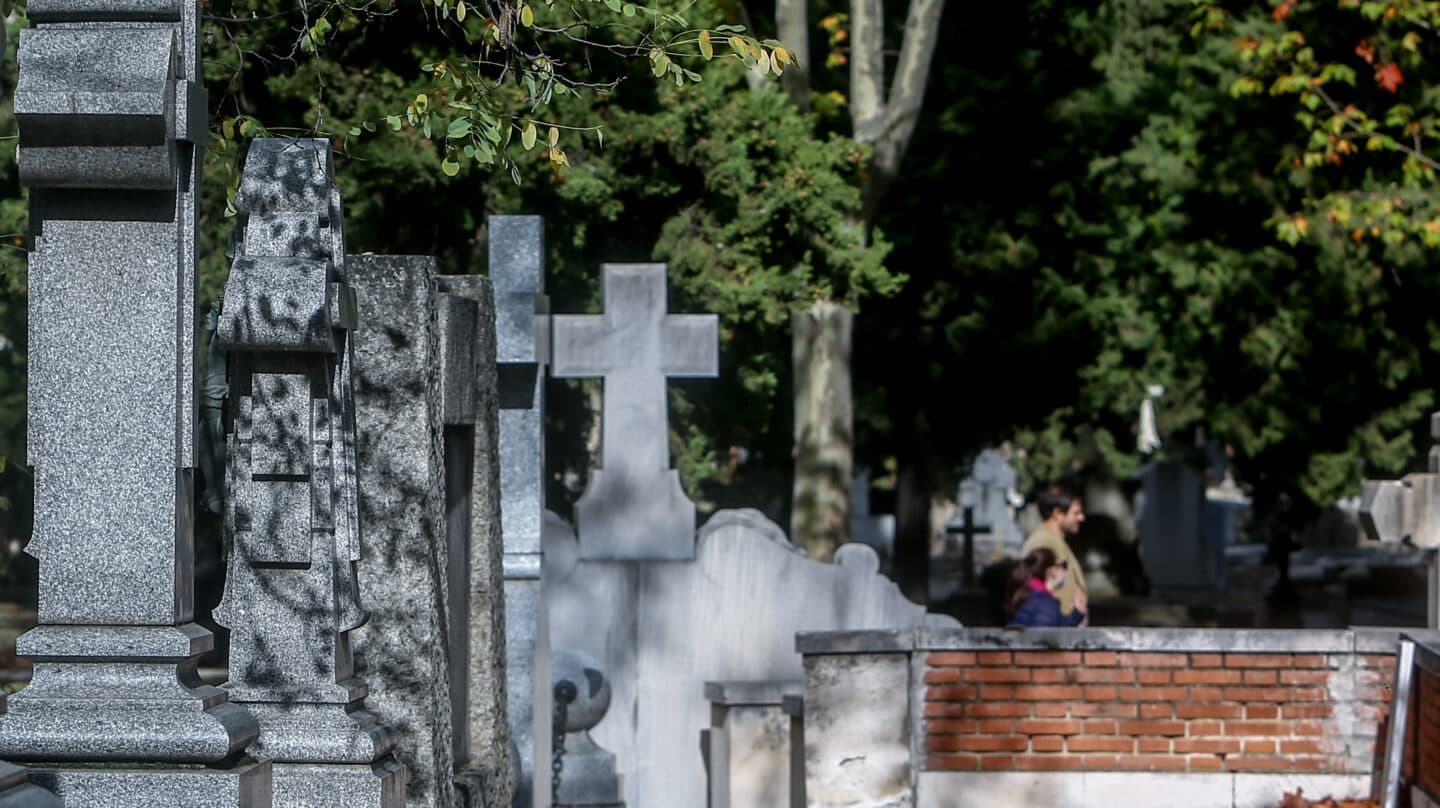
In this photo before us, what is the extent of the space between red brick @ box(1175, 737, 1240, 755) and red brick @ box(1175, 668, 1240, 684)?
26 centimetres

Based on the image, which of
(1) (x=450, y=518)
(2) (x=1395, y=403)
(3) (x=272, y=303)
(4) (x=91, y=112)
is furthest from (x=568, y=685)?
(2) (x=1395, y=403)

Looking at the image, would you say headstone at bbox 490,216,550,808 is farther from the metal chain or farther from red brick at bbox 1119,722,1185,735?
red brick at bbox 1119,722,1185,735

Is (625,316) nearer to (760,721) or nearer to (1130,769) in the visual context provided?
(760,721)

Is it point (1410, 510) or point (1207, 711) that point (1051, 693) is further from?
point (1410, 510)

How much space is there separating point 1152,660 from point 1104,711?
0.31m

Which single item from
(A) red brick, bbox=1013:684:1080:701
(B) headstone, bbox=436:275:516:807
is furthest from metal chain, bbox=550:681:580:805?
(B) headstone, bbox=436:275:516:807

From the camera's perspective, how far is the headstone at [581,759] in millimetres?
9844

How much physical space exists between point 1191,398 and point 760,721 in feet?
46.2

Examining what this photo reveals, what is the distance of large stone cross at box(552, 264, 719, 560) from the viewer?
36.4ft

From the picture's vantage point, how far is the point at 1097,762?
9.55 meters

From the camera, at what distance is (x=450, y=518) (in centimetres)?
700

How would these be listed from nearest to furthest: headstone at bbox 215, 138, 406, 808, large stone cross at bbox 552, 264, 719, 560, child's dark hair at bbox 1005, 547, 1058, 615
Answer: headstone at bbox 215, 138, 406, 808 → child's dark hair at bbox 1005, 547, 1058, 615 → large stone cross at bbox 552, 264, 719, 560

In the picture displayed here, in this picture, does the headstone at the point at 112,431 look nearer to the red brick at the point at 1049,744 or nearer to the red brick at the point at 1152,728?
the red brick at the point at 1049,744

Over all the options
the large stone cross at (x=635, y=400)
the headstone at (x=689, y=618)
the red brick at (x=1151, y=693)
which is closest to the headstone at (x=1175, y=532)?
the headstone at (x=689, y=618)
